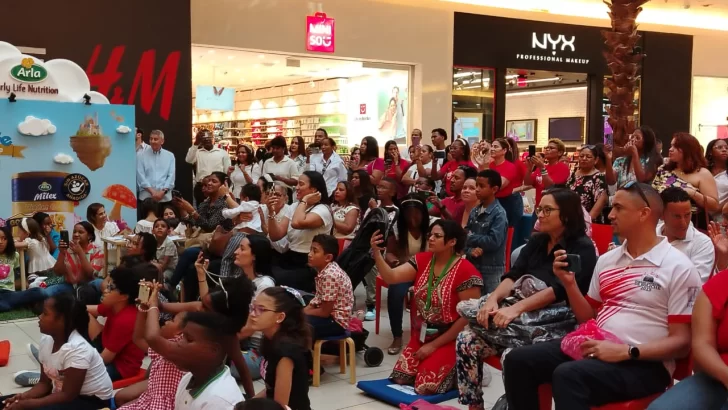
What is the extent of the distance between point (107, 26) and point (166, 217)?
12.8 feet

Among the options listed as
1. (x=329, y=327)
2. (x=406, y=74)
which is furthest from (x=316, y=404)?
(x=406, y=74)

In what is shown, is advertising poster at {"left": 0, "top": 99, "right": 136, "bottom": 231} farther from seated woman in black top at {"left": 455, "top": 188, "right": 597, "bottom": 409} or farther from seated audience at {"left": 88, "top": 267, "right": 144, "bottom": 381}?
seated woman in black top at {"left": 455, "top": 188, "right": 597, "bottom": 409}

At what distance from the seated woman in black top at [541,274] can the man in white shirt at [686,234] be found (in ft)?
1.81

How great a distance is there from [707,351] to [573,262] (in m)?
0.74

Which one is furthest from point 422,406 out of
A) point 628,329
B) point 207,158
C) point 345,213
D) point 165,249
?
point 207,158

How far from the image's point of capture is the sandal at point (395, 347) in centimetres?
542

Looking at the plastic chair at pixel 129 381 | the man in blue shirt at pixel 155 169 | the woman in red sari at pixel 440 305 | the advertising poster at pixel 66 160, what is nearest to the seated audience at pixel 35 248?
the advertising poster at pixel 66 160

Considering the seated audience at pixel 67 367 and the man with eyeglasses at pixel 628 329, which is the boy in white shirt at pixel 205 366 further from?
the man with eyeglasses at pixel 628 329

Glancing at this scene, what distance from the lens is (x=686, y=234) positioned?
3918 mm

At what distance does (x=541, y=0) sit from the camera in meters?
14.1

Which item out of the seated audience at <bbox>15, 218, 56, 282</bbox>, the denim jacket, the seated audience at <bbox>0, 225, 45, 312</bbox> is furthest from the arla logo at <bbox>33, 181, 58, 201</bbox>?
the denim jacket

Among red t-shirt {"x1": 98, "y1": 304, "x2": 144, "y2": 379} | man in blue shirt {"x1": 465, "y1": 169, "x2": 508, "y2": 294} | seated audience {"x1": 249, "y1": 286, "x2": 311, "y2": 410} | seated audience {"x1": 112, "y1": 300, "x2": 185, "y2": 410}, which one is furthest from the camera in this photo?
man in blue shirt {"x1": 465, "y1": 169, "x2": 508, "y2": 294}

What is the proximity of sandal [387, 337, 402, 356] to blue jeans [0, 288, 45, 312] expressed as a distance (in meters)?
3.33

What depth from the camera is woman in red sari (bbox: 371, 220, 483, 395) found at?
433cm
